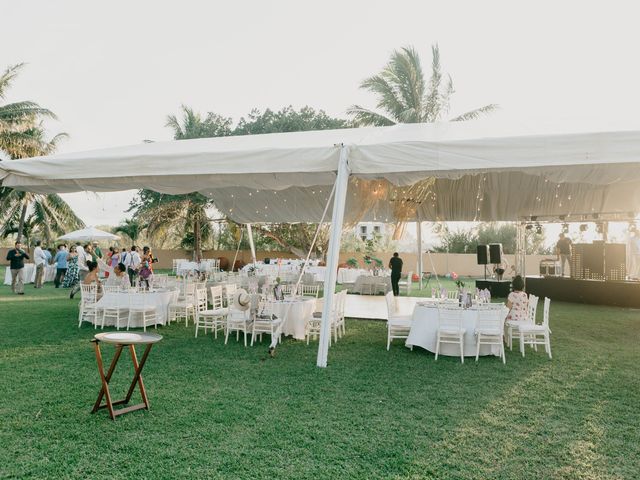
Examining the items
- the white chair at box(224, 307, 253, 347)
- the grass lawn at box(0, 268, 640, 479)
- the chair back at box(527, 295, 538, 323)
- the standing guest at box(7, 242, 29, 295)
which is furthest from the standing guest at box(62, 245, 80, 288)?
the chair back at box(527, 295, 538, 323)

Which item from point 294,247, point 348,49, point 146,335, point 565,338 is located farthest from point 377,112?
point 146,335

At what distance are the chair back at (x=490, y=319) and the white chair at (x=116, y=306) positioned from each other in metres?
5.76

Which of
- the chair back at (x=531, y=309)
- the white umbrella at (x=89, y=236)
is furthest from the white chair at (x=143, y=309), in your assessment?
the white umbrella at (x=89, y=236)

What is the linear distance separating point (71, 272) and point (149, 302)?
9015 mm

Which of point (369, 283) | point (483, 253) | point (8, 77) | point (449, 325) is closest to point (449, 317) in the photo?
point (449, 325)

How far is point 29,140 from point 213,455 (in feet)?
71.5

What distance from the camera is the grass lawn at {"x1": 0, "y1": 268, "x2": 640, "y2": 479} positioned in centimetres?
323

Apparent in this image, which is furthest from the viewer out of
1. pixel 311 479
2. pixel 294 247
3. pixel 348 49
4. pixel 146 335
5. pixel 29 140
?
pixel 294 247

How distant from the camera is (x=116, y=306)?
833 centimetres

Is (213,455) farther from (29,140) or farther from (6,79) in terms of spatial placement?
(6,79)

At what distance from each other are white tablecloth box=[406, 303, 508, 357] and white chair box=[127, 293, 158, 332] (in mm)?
4456

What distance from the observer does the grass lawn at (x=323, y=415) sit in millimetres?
3230

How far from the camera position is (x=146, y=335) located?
3881 millimetres

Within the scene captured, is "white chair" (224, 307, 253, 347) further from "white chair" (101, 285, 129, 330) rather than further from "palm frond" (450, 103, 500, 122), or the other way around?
"palm frond" (450, 103, 500, 122)
